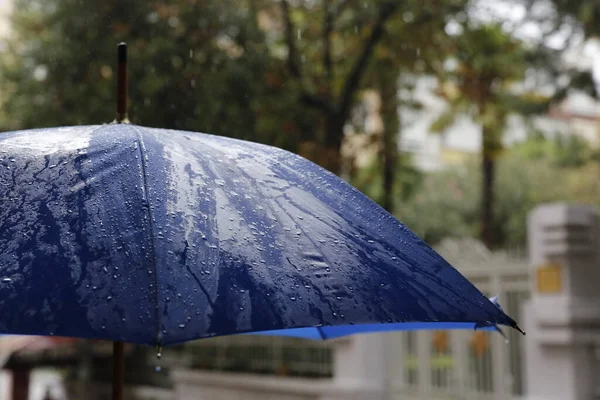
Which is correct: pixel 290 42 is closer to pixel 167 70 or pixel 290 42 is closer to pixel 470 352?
pixel 167 70

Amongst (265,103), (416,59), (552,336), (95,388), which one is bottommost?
(95,388)

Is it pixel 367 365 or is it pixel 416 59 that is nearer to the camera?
pixel 367 365

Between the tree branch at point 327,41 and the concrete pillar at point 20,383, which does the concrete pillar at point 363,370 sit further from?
the concrete pillar at point 20,383

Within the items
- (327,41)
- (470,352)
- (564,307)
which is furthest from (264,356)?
(327,41)

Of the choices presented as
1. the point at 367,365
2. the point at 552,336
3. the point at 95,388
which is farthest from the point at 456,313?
the point at 95,388

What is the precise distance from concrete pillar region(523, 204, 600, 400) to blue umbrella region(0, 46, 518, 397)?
522 cm

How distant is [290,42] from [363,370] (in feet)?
18.3

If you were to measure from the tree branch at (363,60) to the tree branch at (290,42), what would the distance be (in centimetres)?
76

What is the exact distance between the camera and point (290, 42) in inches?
498

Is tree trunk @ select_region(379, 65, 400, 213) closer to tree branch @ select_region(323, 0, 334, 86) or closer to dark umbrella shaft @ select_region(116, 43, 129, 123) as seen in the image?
tree branch @ select_region(323, 0, 334, 86)

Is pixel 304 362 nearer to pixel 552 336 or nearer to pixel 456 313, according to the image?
pixel 552 336

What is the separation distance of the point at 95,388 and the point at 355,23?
7.55 m

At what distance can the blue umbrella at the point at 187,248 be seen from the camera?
179cm

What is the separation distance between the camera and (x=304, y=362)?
9898 mm
